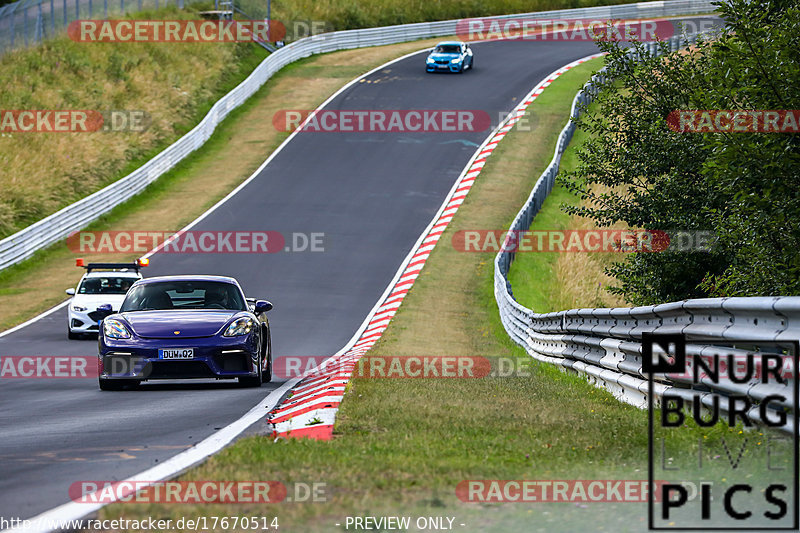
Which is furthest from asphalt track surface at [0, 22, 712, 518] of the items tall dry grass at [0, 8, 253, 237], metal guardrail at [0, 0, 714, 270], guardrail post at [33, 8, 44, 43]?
guardrail post at [33, 8, 44, 43]

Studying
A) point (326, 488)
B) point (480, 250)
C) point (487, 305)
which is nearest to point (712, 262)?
point (487, 305)

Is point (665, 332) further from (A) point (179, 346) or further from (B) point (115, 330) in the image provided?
(B) point (115, 330)

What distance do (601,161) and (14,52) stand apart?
29.7 meters

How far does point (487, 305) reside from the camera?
90.4 feet

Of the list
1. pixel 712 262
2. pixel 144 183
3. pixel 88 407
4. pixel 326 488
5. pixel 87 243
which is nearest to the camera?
pixel 326 488

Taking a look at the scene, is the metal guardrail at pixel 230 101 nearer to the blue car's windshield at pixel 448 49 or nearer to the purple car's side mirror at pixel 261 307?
the blue car's windshield at pixel 448 49

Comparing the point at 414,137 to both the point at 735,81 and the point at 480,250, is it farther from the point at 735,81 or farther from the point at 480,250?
the point at 735,81

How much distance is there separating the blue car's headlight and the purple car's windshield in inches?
30.6

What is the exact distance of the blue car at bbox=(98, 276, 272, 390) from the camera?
1253 cm

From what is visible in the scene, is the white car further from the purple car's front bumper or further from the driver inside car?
the purple car's front bumper

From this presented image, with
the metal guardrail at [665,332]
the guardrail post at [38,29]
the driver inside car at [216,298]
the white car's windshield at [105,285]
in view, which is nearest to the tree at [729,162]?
the metal guardrail at [665,332]

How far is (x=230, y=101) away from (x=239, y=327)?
3671 centimetres

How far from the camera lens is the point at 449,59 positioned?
5412cm

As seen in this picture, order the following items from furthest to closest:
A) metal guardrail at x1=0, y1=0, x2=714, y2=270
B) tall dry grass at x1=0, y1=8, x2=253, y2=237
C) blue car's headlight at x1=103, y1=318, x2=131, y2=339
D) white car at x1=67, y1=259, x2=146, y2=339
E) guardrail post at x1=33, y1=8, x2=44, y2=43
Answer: guardrail post at x1=33, y1=8, x2=44, y2=43, tall dry grass at x1=0, y1=8, x2=253, y2=237, metal guardrail at x1=0, y1=0, x2=714, y2=270, white car at x1=67, y1=259, x2=146, y2=339, blue car's headlight at x1=103, y1=318, x2=131, y2=339
